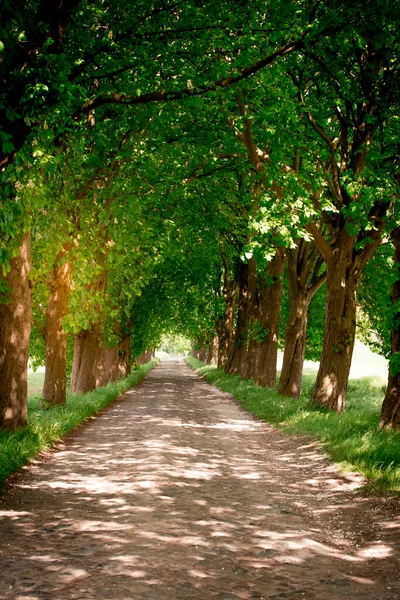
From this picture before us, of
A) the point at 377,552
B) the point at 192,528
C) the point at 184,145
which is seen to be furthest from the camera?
the point at 184,145

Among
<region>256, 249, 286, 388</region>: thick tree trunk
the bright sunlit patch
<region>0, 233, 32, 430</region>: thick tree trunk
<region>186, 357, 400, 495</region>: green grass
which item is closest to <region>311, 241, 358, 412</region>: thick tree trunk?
<region>186, 357, 400, 495</region>: green grass

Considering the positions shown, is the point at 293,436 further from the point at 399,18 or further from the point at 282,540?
the point at 399,18

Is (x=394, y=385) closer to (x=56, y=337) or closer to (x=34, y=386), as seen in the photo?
(x=56, y=337)

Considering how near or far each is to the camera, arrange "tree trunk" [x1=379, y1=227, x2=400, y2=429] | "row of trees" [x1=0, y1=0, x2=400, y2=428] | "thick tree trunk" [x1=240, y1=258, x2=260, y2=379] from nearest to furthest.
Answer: "row of trees" [x1=0, y1=0, x2=400, y2=428] < "tree trunk" [x1=379, y1=227, x2=400, y2=429] < "thick tree trunk" [x1=240, y1=258, x2=260, y2=379]

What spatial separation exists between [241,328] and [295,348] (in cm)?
1097

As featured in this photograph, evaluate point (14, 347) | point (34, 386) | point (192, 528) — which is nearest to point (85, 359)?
point (14, 347)

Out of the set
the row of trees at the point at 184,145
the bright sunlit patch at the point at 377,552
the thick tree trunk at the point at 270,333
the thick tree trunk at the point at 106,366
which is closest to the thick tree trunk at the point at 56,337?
the row of trees at the point at 184,145

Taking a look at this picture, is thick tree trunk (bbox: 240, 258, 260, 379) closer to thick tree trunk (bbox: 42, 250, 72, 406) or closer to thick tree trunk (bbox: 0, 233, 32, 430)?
thick tree trunk (bbox: 42, 250, 72, 406)

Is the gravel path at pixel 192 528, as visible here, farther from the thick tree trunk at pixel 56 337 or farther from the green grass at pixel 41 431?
the thick tree trunk at pixel 56 337

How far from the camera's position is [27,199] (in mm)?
7277

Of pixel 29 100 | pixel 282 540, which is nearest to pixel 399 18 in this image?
pixel 29 100

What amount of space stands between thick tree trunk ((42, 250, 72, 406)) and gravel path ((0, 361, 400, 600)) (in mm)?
5457

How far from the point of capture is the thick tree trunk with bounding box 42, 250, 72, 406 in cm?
1658

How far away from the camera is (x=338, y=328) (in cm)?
1473
